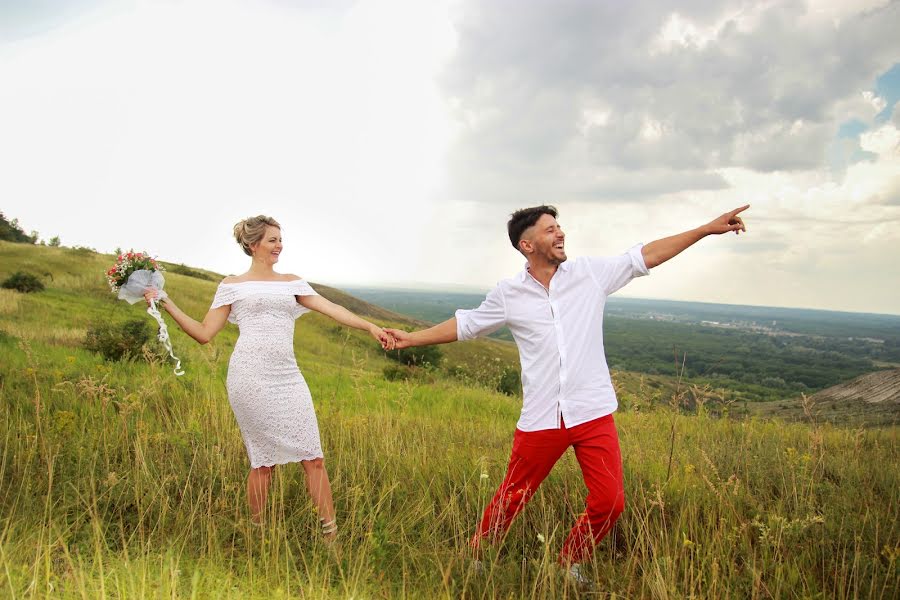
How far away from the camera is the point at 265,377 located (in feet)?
14.2

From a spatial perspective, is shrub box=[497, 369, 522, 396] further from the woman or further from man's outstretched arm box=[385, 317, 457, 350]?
the woman

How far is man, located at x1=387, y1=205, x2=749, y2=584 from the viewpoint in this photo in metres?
3.74

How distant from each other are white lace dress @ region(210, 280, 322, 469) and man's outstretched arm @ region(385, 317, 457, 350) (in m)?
0.95

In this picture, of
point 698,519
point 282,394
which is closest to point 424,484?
point 282,394

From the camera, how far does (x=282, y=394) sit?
4.37 meters

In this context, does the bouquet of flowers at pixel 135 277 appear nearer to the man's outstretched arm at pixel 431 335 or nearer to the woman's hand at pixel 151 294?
the woman's hand at pixel 151 294

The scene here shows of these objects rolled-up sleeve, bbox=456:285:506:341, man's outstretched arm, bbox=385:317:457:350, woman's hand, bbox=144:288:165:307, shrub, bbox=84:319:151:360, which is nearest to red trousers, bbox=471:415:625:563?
rolled-up sleeve, bbox=456:285:506:341

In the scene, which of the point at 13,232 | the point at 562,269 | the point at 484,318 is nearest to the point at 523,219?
the point at 562,269

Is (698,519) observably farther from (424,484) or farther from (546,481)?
(424,484)

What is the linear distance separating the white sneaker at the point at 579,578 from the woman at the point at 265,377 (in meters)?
A: 1.68

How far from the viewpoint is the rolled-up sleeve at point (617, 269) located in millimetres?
4242

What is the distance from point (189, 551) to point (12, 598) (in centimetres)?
113

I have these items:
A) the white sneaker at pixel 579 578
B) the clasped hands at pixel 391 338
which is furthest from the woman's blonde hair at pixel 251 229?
the white sneaker at pixel 579 578

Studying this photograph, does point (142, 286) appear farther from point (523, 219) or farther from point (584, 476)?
point (584, 476)
